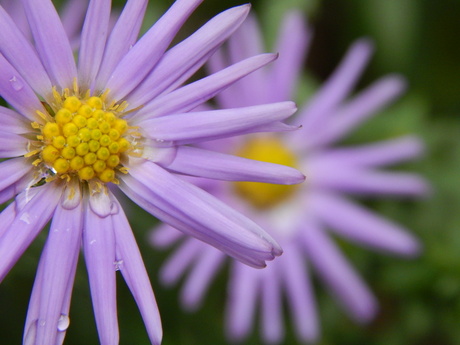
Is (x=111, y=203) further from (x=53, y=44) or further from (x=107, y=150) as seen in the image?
(x=53, y=44)

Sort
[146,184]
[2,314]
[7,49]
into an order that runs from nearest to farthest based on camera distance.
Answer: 1. [7,49]
2. [146,184]
3. [2,314]

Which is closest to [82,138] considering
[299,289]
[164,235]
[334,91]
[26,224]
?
[26,224]

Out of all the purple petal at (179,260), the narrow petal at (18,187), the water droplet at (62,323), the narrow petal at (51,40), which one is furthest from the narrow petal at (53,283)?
the purple petal at (179,260)

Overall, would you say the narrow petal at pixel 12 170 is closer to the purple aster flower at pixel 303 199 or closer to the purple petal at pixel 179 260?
the purple aster flower at pixel 303 199

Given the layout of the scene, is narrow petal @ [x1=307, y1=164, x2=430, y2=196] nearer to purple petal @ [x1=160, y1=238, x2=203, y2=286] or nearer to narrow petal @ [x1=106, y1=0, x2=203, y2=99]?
purple petal @ [x1=160, y1=238, x2=203, y2=286]

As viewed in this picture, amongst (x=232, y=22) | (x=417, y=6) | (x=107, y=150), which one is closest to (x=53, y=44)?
(x=107, y=150)

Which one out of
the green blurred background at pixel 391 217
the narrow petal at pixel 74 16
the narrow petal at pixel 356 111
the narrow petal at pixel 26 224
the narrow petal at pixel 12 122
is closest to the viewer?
the narrow petal at pixel 26 224

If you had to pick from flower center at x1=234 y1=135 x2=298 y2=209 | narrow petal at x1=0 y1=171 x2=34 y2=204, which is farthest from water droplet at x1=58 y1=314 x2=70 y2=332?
flower center at x1=234 y1=135 x2=298 y2=209
